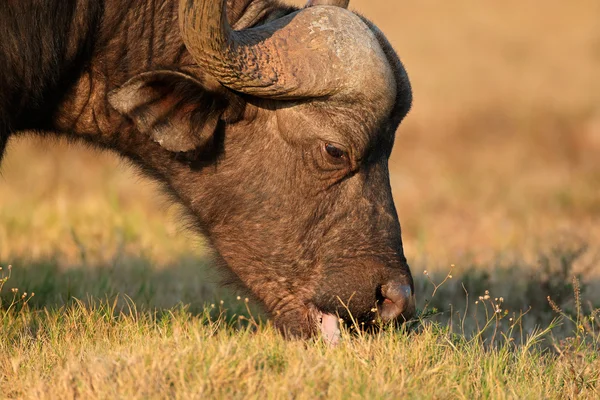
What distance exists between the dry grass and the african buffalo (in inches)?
15.2

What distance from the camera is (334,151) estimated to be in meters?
4.78

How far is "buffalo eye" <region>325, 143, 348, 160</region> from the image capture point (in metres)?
4.77

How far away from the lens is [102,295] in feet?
20.3

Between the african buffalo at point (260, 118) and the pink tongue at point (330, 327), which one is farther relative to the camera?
the pink tongue at point (330, 327)

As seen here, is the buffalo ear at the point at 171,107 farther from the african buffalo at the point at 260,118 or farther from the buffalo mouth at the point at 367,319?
the buffalo mouth at the point at 367,319

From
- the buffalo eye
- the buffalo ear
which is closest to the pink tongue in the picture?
the buffalo eye

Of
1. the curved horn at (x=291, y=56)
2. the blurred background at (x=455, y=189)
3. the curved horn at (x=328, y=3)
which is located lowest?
the blurred background at (x=455, y=189)

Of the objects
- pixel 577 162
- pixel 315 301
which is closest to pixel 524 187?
pixel 577 162

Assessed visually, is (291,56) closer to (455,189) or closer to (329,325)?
(329,325)

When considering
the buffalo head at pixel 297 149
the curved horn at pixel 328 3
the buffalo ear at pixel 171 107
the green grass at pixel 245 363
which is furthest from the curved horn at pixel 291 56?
the green grass at pixel 245 363

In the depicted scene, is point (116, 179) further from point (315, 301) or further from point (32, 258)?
point (315, 301)

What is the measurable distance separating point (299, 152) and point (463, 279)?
2.91 meters

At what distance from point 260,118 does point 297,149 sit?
0.27m

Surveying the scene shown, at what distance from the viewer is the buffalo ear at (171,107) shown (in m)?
4.66
